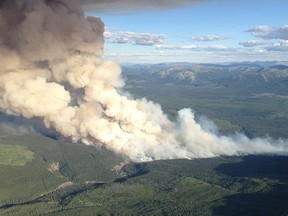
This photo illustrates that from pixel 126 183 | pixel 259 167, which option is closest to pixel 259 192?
pixel 259 167

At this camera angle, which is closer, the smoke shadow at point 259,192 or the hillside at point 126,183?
the smoke shadow at point 259,192

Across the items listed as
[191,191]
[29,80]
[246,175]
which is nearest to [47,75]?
[29,80]

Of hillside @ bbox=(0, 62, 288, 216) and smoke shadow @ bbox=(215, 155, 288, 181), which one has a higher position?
smoke shadow @ bbox=(215, 155, 288, 181)

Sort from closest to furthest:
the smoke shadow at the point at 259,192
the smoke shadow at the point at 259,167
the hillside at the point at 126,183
Result: the smoke shadow at the point at 259,192 → the hillside at the point at 126,183 → the smoke shadow at the point at 259,167

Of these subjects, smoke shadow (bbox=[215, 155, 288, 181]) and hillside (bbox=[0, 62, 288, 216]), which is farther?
smoke shadow (bbox=[215, 155, 288, 181])

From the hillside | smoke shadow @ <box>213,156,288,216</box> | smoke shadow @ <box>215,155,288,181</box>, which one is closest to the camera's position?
smoke shadow @ <box>213,156,288,216</box>

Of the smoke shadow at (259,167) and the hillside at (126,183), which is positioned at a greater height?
the smoke shadow at (259,167)

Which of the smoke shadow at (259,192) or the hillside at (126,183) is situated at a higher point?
the smoke shadow at (259,192)

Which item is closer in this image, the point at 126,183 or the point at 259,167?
the point at 126,183

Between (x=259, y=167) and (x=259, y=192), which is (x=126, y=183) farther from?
(x=259, y=167)

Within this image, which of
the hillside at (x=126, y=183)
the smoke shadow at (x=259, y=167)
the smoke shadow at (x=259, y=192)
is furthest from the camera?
the smoke shadow at (x=259, y=167)

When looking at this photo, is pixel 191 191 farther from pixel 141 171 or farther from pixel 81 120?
pixel 81 120
